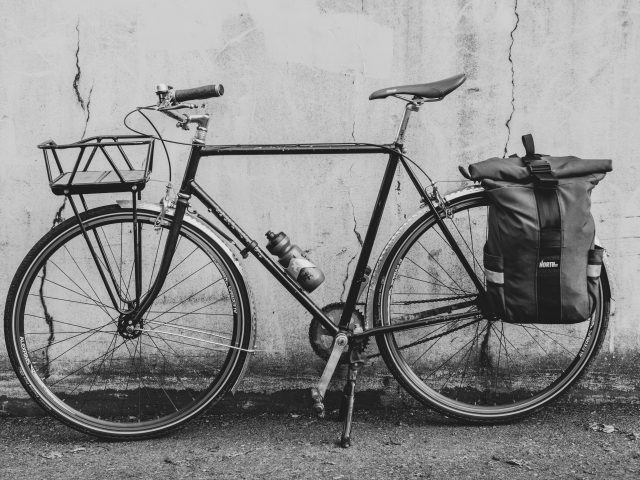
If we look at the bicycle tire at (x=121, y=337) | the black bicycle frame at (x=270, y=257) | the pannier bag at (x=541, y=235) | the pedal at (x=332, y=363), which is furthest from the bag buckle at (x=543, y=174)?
the bicycle tire at (x=121, y=337)

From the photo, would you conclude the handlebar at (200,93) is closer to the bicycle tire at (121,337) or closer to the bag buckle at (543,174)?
the bicycle tire at (121,337)

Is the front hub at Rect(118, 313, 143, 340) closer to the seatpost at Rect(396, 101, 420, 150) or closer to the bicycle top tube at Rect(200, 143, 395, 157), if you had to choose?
the bicycle top tube at Rect(200, 143, 395, 157)

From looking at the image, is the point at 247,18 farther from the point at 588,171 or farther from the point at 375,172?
the point at 588,171

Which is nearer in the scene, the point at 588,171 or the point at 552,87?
the point at 588,171

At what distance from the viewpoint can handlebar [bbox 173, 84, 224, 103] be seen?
2.93m

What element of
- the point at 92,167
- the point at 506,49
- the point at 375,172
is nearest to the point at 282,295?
the point at 375,172

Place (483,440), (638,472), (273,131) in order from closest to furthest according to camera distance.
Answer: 1. (638,472)
2. (483,440)
3. (273,131)

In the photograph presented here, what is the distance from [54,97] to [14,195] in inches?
21.1

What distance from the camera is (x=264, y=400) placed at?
371 centimetres

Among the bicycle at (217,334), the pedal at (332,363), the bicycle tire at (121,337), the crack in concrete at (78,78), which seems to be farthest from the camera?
the bicycle tire at (121,337)

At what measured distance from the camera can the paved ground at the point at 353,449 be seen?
3.06m

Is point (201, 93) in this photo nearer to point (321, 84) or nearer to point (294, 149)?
point (294, 149)

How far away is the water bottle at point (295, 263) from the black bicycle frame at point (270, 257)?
0.05m

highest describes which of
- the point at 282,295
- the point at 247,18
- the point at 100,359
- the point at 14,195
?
the point at 247,18
